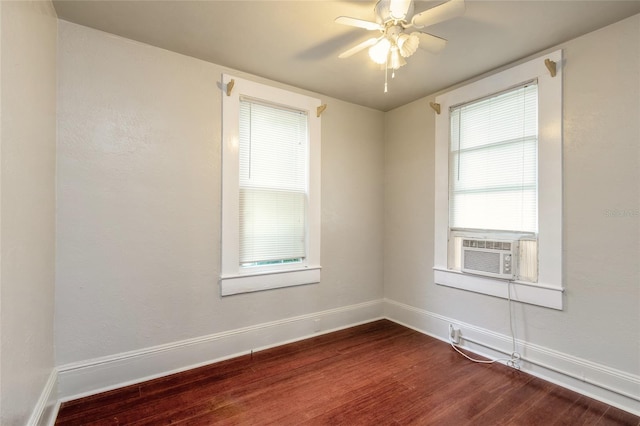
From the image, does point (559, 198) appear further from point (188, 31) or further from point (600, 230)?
point (188, 31)

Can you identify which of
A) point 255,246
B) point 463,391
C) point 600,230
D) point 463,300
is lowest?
point 463,391

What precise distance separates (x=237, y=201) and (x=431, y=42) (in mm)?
1981

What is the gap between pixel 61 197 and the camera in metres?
2.04

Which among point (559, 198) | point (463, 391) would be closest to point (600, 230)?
point (559, 198)

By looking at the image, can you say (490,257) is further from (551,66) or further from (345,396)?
(345,396)

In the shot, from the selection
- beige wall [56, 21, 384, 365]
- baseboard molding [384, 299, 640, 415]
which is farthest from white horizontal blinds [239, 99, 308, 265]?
baseboard molding [384, 299, 640, 415]

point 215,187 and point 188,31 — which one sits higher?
point 188,31

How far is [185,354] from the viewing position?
2.47m

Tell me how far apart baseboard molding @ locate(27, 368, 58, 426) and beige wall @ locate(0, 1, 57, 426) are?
46mm

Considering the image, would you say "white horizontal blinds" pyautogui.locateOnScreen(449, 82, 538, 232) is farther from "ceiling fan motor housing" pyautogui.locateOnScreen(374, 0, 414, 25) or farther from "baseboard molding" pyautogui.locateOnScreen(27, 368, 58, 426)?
"baseboard molding" pyautogui.locateOnScreen(27, 368, 58, 426)

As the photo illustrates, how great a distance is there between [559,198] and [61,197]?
12.0 ft

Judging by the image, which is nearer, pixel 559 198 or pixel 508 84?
pixel 559 198

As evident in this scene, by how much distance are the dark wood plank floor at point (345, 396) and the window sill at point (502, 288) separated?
0.62 meters

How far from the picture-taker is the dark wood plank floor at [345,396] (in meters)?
1.89
